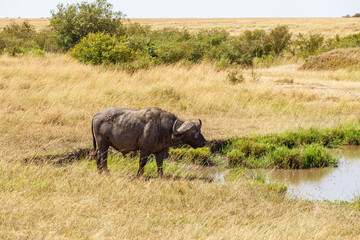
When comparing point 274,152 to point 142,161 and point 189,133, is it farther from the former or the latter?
point 142,161

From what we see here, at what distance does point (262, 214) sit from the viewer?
229 inches

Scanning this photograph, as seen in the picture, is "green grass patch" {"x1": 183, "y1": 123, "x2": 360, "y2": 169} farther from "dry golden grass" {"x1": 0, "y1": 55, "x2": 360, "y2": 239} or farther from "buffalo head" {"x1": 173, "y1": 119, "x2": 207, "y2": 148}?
"buffalo head" {"x1": 173, "y1": 119, "x2": 207, "y2": 148}

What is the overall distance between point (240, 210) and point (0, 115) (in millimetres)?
6564

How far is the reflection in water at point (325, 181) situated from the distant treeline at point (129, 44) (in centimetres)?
995

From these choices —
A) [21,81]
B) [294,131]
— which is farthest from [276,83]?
[21,81]

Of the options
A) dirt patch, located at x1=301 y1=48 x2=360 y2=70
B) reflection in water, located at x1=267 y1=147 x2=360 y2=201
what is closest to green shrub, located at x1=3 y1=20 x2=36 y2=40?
dirt patch, located at x1=301 y1=48 x2=360 y2=70

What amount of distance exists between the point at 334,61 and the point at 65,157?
18874 mm

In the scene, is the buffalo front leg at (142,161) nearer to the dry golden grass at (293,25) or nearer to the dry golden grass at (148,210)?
the dry golden grass at (148,210)

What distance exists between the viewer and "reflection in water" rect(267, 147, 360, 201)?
7.46 m

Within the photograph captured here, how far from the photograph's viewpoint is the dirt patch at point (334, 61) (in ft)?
77.2

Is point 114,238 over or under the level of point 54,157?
over

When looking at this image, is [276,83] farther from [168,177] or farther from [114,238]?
[114,238]

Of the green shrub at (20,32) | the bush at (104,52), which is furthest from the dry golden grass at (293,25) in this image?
the bush at (104,52)

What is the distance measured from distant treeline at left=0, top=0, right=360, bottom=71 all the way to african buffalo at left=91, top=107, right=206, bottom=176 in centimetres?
1043
